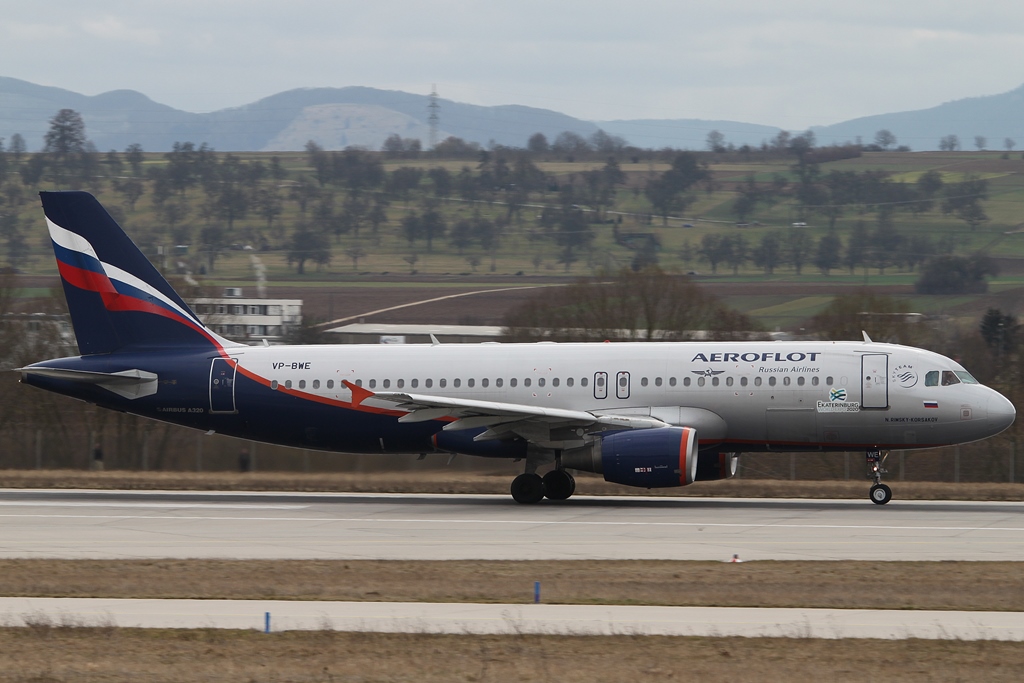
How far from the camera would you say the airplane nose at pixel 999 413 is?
28.4 metres

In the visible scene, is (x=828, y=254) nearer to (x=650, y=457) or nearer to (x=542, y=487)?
(x=542, y=487)

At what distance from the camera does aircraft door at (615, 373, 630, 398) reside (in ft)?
97.6

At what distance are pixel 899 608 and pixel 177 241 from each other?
533ft

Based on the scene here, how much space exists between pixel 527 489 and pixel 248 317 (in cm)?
5986

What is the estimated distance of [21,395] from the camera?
171 ft

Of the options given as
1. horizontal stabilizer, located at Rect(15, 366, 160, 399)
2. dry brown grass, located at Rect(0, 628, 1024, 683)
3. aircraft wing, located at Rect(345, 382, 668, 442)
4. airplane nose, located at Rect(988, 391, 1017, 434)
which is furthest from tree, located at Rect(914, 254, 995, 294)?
dry brown grass, located at Rect(0, 628, 1024, 683)

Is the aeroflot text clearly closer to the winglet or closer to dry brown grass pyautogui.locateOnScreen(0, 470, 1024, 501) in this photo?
dry brown grass pyautogui.locateOnScreen(0, 470, 1024, 501)

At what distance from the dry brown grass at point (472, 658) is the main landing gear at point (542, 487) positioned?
15719 mm

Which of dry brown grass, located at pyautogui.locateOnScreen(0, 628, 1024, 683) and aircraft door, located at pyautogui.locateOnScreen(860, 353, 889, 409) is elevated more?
aircraft door, located at pyautogui.locateOnScreen(860, 353, 889, 409)

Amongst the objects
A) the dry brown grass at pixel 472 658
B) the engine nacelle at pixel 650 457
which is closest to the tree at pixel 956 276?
the engine nacelle at pixel 650 457

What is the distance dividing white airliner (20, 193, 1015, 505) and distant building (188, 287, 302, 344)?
16.1 metres

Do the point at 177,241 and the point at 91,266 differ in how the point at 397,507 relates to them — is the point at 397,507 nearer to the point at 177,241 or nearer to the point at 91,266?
the point at 91,266

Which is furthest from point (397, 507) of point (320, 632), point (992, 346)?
point (992, 346)

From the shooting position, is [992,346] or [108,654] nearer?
[108,654]
